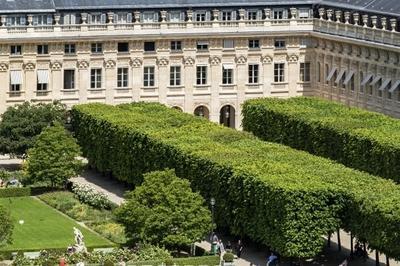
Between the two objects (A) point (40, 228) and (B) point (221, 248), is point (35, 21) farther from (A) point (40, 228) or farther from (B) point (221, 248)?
(B) point (221, 248)

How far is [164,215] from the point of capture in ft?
372

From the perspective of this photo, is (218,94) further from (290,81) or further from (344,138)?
(344,138)

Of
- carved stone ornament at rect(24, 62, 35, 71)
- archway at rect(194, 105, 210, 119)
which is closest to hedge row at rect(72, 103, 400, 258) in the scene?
carved stone ornament at rect(24, 62, 35, 71)

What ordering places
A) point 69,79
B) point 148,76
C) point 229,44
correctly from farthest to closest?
point 229,44 → point 148,76 → point 69,79

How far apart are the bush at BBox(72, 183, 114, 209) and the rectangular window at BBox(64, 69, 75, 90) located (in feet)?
86.9

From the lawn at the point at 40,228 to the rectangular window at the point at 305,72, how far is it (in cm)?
4032

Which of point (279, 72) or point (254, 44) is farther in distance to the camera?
point (279, 72)

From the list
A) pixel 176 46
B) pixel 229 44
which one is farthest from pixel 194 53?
pixel 229 44

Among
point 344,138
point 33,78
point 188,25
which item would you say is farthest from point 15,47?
point 344,138

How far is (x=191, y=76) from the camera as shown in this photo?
16525cm

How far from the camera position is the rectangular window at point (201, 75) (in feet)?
543

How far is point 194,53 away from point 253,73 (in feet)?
19.2

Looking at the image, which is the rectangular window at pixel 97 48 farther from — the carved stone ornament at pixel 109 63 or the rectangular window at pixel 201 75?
the rectangular window at pixel 201 75

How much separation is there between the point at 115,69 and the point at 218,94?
995 centimetres
